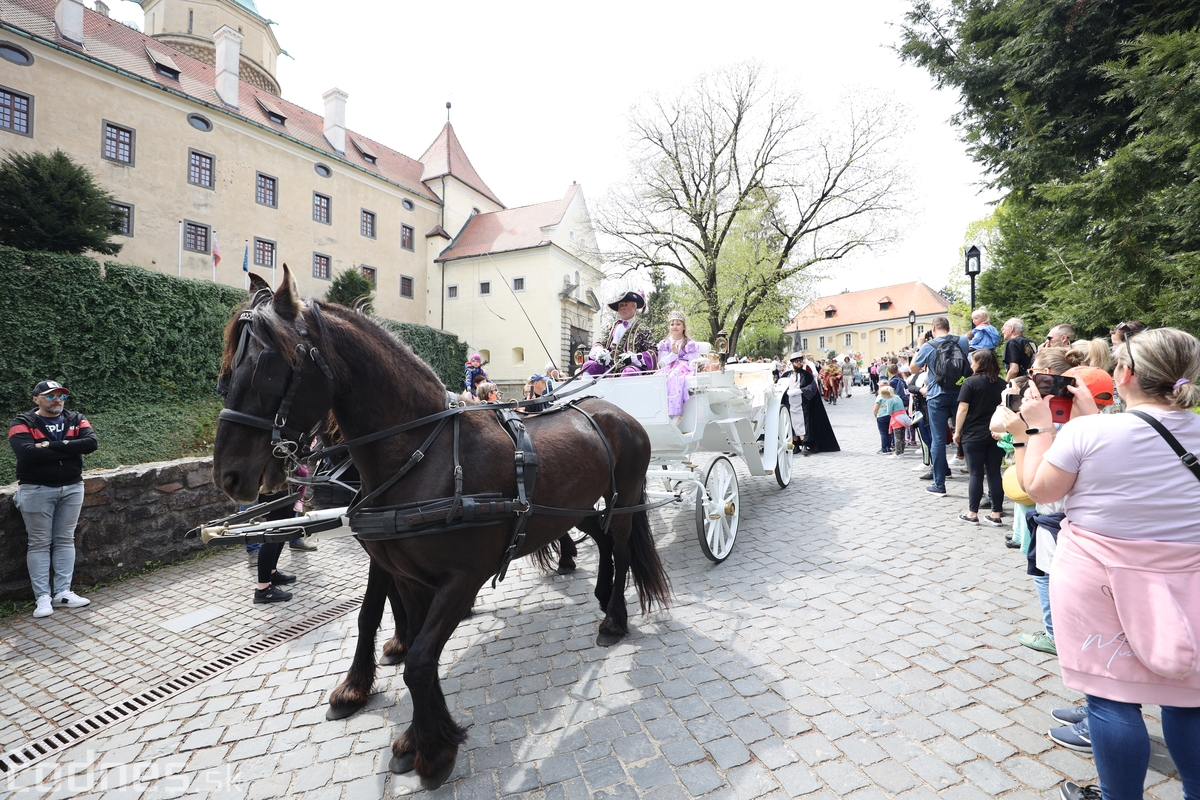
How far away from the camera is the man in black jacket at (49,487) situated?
14.2ft

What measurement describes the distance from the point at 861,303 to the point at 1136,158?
59.6 m

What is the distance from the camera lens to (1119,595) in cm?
176

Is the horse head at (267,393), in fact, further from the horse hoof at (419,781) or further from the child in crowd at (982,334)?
the child in crowd at (982,334)

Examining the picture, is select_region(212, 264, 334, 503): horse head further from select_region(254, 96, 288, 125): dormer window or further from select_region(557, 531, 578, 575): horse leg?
select_region(254, 96, 288, 125): dormer window

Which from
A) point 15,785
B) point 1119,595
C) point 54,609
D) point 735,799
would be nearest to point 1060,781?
point 1119,595

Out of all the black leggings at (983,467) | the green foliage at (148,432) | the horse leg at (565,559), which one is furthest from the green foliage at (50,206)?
the black leggings at (983,467)

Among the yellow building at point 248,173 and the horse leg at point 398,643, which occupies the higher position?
the yellow building at point 248,173

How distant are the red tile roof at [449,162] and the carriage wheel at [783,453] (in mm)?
33635

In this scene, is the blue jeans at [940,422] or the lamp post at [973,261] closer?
the blue jeans at [940,422]

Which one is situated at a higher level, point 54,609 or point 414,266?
point 414,266

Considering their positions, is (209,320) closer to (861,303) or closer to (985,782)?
(985,782)

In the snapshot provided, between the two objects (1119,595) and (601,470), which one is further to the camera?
(601,470)

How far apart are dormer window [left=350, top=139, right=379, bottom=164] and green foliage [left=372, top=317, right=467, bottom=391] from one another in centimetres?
1159

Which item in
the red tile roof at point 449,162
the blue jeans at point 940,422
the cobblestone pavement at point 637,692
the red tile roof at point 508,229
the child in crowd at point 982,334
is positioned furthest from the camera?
the red tile roof at point 449,162
